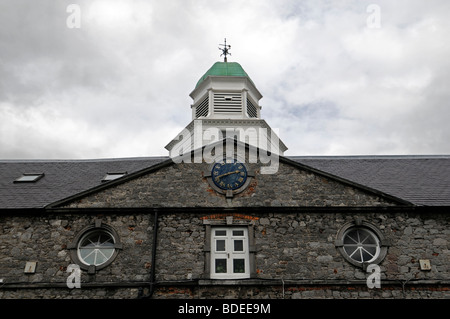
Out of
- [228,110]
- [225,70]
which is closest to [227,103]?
[228,110]

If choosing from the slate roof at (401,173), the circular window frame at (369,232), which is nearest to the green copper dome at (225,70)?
the slate roof at (401,173)

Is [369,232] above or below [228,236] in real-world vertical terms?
above

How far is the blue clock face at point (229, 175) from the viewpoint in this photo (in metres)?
11.8

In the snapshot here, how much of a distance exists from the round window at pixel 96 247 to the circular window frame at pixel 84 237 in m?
0.03

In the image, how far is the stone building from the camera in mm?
10422

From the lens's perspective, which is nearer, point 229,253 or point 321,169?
point 229,253

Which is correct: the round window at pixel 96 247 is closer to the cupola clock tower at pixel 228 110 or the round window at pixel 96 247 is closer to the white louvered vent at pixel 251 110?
the cupola clock tower at pixel 228 110

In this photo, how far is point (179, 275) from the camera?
1061cm

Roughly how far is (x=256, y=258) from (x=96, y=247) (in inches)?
173

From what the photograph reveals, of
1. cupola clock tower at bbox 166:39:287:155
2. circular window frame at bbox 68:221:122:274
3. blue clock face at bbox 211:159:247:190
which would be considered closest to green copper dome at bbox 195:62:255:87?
cupola clock tower at bbox 166:39:287:155

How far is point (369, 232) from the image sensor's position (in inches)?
444

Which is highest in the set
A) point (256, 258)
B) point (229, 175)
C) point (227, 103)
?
point (227, 103)

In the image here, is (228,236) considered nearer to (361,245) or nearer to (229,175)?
(229,175)
